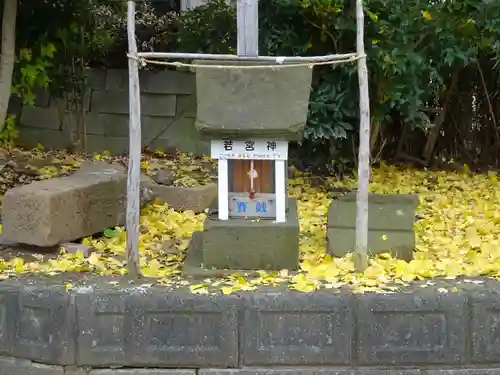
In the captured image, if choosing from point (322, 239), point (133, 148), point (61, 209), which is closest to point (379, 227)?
point (322, 239)

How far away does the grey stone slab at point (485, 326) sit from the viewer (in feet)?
11.7

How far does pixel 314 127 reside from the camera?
584 centimetres

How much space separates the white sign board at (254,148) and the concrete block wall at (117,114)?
11.9 ft

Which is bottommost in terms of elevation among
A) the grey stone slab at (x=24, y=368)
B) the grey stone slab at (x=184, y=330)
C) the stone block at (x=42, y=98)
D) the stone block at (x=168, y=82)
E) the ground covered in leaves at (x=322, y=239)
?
the grey stone slab at (x=24, y=368)

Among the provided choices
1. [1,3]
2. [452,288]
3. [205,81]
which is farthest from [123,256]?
[1,3]

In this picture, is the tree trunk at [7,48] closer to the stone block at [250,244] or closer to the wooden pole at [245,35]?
the wooden pole at [245,35]

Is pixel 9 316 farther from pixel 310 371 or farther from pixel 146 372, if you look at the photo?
pixel 310 371

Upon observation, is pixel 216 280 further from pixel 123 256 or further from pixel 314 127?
pixel 314 127

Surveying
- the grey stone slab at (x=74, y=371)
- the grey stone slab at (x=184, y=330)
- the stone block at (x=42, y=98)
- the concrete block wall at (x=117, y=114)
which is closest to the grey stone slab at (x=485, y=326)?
the grey stone slab at (x=184, y=330)

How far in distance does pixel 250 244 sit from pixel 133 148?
0.79m

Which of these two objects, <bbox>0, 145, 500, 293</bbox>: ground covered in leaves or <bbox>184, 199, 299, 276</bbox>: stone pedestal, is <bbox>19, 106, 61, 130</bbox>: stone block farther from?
<bbox>184, 199, 299, 276</bbox>: stone pedestal

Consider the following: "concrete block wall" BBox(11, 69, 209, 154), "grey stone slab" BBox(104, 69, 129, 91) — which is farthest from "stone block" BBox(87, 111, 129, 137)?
"grey stone slab" BBox(104, 69, 129, 91)

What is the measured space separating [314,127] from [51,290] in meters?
2.86

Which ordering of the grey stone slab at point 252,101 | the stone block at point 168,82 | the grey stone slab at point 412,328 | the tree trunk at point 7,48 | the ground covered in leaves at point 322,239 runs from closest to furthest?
the grey stone slab at point 412,328, the grey stone slab at point 252,101, the ground covered in leaves at point 322,239, the tree trunk at point 7,48, the stone block at point 168,82
